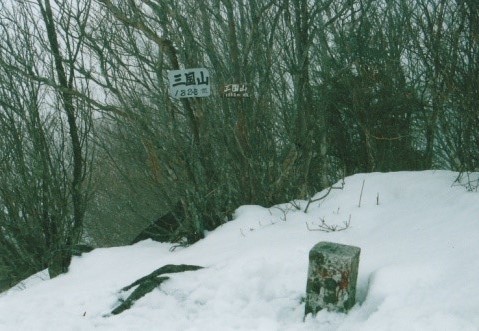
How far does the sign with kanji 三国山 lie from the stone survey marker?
95.5 inches

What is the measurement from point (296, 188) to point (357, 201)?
1.69 m

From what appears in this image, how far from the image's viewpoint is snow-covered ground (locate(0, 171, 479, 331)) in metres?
2.67

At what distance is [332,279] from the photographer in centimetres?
279

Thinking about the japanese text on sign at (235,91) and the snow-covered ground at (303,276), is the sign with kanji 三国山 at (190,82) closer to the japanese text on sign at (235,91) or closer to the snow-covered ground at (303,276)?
the japanese text on sign at (235,91)

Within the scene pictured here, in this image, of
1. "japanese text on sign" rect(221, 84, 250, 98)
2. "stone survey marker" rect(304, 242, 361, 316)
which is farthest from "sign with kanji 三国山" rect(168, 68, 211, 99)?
"stone survey marker" rect(304, 242, 361, 316)

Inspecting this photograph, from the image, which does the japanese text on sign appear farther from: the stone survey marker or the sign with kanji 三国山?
the stone survey marker

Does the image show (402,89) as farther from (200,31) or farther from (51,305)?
(51,305)

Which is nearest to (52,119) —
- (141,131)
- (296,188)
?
(141,131)

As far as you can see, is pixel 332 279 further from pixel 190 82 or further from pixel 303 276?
pixel 190 82

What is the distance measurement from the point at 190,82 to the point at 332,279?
2693 millimetres

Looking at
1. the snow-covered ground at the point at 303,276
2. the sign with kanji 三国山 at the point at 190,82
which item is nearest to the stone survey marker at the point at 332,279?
the snow-covered ground at the point at 303,276

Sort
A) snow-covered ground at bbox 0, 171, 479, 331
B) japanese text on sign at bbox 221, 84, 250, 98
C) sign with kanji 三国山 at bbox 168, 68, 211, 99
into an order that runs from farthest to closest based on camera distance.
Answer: japanese text on sign at bbox 221, 84, 250, 98 → sign with kanji 三国山 at bbox 168, 68, 211, 99 → snow-covered ground at bbox 0, 171, 479, 331

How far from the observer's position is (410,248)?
128 inches

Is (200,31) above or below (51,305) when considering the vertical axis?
above
